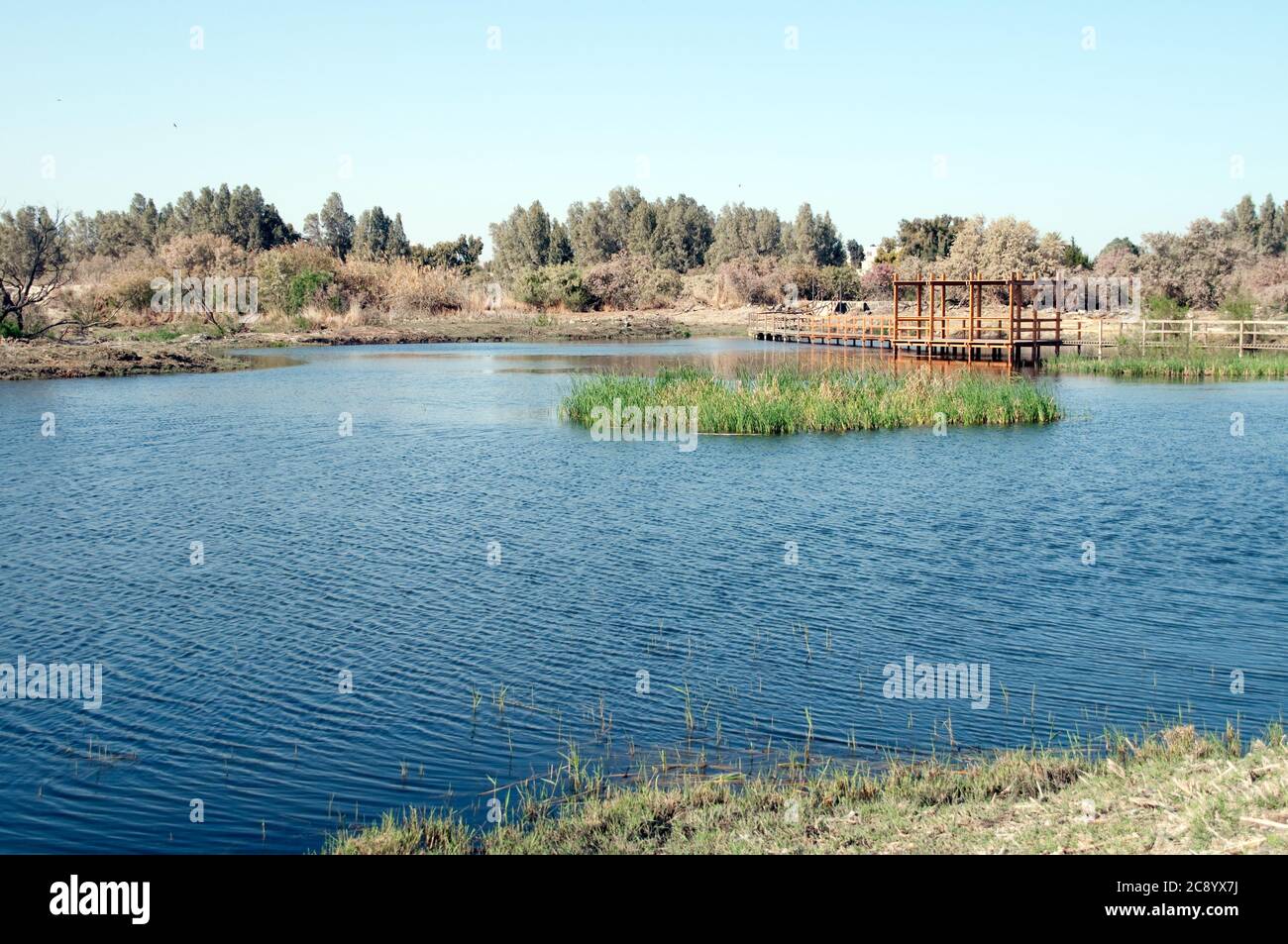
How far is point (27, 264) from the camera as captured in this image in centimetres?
6825

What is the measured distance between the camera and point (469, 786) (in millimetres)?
9414

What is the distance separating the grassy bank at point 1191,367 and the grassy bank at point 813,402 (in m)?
14.6

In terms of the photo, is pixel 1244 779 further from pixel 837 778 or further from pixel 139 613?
pixel 139 613

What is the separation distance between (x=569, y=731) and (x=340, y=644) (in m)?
3.73

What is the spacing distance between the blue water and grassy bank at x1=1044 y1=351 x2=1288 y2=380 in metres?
17.6

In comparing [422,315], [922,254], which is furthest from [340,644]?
[922,254]

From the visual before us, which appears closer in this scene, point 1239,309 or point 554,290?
point 1239,309

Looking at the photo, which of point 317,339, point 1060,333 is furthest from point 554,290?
point 1060,333

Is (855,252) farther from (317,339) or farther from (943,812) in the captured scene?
(943,812)

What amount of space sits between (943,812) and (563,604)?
7571mm

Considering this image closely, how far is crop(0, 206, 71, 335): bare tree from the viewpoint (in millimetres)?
50906

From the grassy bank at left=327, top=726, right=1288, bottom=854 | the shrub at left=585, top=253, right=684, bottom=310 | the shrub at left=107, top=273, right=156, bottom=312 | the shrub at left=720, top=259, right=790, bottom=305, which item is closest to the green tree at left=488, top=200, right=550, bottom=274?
the shrub at left=585, top=253, right=684, bottom=310

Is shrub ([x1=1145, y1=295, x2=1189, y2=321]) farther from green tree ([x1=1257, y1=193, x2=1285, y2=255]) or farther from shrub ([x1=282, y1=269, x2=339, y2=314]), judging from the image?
green tree ([x1=1257, y1=193, x2=1285, y2=255])

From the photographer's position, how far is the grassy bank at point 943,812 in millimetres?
6945
